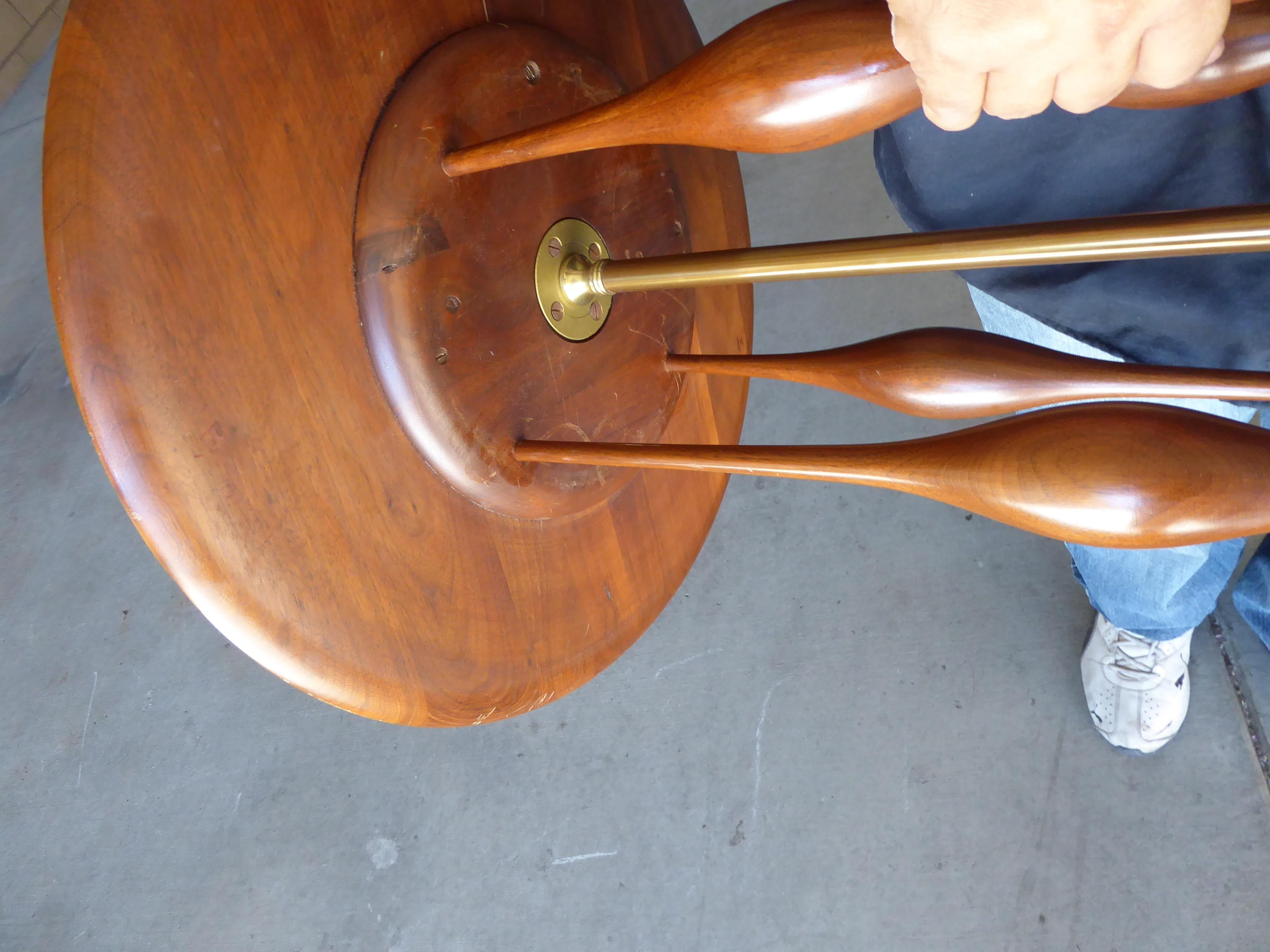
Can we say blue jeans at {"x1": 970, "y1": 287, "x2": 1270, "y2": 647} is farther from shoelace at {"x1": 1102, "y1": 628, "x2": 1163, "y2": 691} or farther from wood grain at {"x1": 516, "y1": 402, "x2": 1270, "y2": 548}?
wood grain at {"x1": 516, "y1": 402, "x2": 1270, "y2": 548}

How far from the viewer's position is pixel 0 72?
210cm

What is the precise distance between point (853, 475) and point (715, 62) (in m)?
0.19

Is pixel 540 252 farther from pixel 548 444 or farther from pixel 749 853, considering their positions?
pixel 749 853

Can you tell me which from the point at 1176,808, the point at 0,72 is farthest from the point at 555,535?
the point at 0,72

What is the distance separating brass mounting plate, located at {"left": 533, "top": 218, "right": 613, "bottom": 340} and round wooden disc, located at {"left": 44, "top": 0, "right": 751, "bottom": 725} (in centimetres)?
1

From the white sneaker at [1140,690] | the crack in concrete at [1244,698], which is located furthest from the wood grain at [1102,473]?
the crack in concrete at [1244,698]

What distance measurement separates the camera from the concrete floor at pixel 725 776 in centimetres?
111

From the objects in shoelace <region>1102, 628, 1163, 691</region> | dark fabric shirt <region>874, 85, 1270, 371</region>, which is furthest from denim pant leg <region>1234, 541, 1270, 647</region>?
dark fabric shirt <region>874, 85, 1270, 371</region>

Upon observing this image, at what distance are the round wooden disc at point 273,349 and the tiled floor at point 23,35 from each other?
7.14 feet

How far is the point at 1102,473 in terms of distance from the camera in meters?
0.38

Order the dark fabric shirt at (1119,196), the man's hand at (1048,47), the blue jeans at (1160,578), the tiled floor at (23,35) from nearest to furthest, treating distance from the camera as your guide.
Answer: the man's hand at (1048,47), the dark fabric shirt at (1119,196), the blue jeans at (1160,578), the tiled floor at (23,35)

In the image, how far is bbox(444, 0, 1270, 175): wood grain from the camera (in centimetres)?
38

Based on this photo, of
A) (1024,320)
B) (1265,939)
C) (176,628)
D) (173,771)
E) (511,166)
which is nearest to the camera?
(511,166)

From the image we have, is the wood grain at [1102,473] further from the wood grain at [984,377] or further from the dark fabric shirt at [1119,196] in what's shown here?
the dark fabric shirt at [1119,196]
